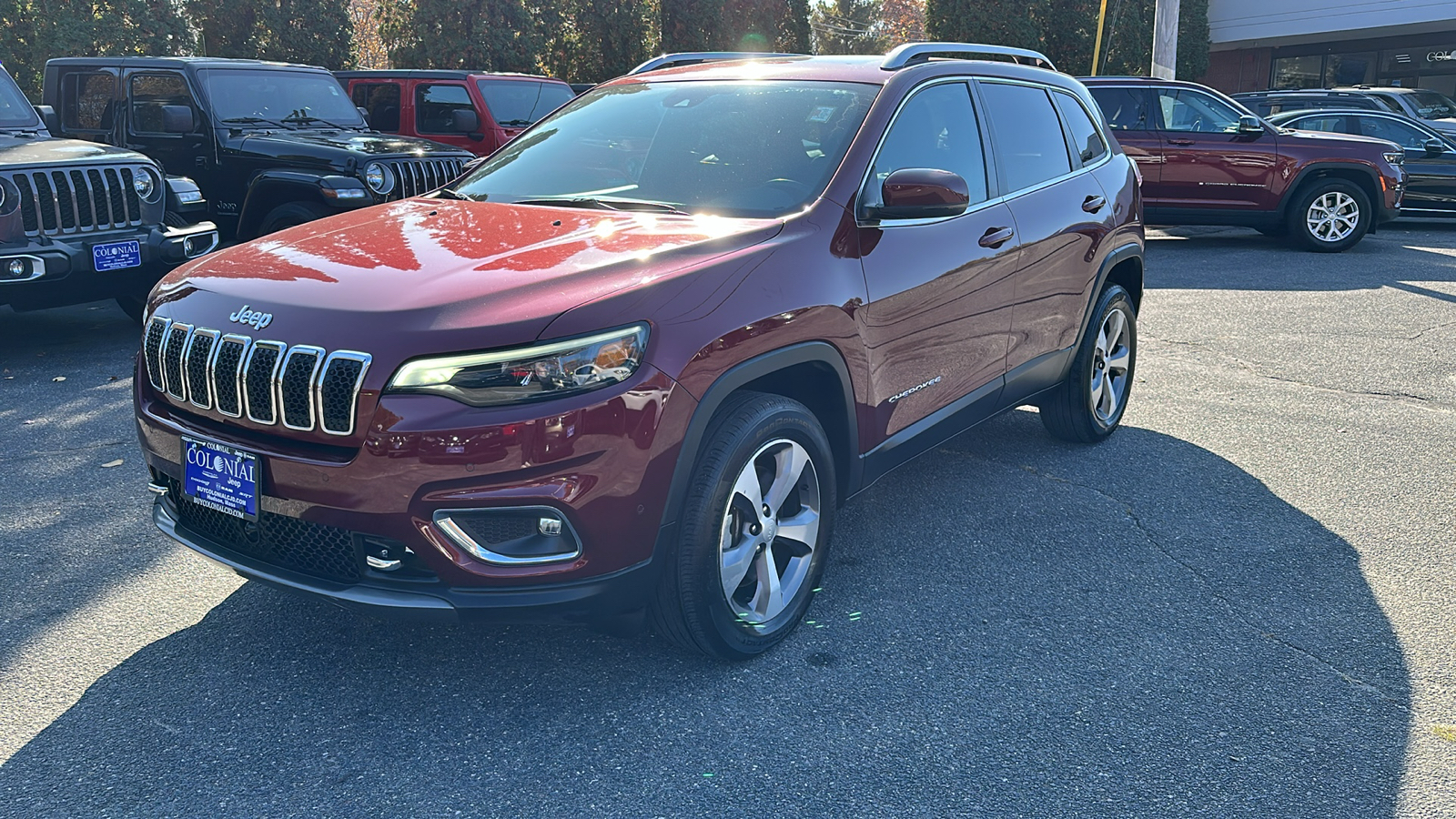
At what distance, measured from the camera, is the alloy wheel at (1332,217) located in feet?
40.4

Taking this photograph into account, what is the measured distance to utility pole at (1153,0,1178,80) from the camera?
661 inches

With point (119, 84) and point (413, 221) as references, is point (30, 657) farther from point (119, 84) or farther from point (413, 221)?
point (119, 84)

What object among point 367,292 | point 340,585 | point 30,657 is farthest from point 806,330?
point 30,657

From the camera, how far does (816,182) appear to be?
3680mm

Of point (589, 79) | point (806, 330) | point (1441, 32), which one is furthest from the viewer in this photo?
point (1441, 32)

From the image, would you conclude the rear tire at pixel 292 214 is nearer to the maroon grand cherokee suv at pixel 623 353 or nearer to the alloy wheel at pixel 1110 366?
the maroon grand cherokee suv at pixel 623 353

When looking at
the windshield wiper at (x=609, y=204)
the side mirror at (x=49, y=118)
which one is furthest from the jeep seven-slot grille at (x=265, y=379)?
the side mirror at (x=49, y=118)

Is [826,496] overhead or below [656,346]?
below

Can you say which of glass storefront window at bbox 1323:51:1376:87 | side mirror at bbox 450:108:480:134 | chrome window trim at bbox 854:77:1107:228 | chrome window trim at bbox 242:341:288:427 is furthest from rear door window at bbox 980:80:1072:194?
glass storefront window at bbox 1323:51:1376:87

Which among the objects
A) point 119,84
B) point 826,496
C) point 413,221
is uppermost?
point 119,84

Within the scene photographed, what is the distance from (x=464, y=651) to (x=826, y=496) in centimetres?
120

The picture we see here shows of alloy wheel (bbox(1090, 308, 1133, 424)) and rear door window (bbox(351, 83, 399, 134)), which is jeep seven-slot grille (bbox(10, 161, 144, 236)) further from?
alloy wheel (bbox(1090, 308, 1133, 424))

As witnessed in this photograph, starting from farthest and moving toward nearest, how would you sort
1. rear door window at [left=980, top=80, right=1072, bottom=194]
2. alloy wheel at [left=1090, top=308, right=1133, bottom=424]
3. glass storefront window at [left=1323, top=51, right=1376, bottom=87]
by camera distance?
glass storefront window at [left=1323, top=51, right=1376, bottom=87], alloy wheel at [left=1090, top=308, right=1133, bottom=424], rear door window at [left=980, top=80, right=1072, bottom=194]

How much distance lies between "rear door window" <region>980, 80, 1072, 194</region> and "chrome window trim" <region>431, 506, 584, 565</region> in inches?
101
